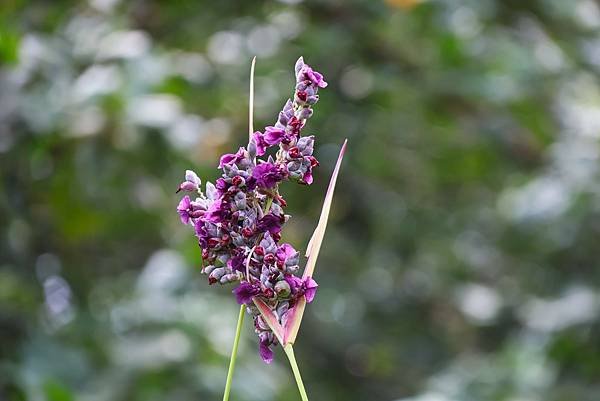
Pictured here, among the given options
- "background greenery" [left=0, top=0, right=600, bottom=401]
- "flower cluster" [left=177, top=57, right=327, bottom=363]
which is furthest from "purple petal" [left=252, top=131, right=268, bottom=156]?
"background greenery" [left=0, top=0, right=600, bottom=401]

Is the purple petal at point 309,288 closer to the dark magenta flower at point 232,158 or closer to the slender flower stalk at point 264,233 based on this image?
the slender flower stalk at point 264,233

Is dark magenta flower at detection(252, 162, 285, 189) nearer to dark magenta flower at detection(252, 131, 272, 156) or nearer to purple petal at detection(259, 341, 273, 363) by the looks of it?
Result: dark magenta flower at detection(252, 131, 272, 156)

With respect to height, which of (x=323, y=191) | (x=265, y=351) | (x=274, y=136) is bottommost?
(x=265, y=351)

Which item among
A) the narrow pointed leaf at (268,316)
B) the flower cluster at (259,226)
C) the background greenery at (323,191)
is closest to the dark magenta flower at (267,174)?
the flower cluster at (259,226)

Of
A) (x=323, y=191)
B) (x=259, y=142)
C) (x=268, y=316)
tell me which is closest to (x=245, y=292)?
(x=268, y=316)

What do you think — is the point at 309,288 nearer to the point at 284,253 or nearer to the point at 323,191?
the point at 284,253

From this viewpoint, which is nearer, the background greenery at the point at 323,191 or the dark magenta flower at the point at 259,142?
the dark magenta flower at the point at 259,142
